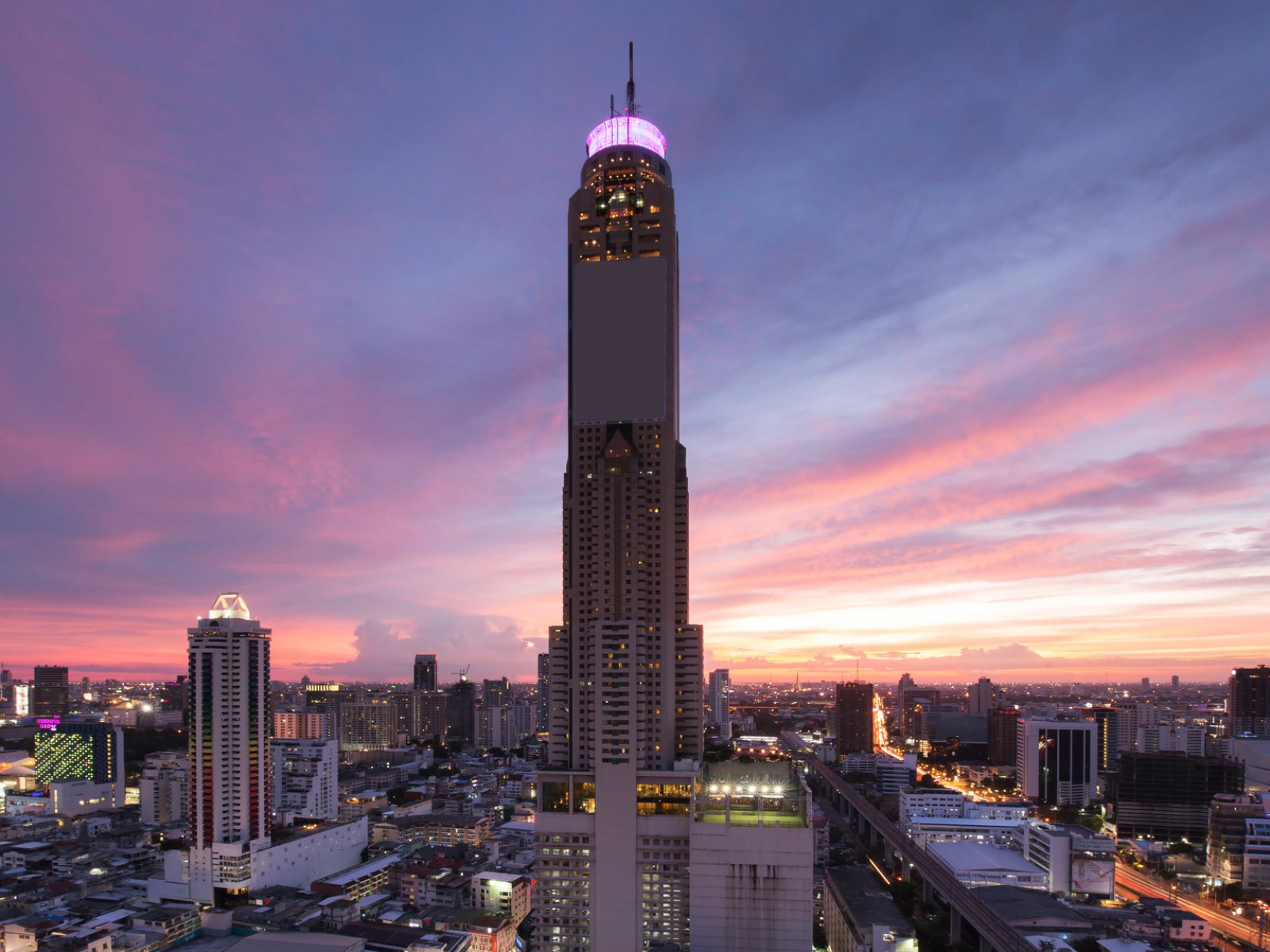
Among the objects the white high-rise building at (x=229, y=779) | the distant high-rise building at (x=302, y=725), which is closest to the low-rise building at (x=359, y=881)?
the white high-rise building at (x=229, y=779)

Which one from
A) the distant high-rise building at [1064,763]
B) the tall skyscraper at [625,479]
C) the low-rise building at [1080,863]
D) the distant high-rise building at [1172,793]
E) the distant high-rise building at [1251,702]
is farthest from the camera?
the distant high-rise building at [1251,702]

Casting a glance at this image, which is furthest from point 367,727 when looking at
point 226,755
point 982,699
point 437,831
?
point 982,699

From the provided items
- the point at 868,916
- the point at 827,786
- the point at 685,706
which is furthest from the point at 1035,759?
the point at 685,706

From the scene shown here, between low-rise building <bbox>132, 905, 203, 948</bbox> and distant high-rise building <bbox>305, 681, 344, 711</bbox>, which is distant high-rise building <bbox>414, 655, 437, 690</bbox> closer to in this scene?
distant high-rise building <bbox>305, 681, 344, 711</bbox>

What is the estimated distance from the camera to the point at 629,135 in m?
33.3

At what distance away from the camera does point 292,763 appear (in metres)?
55.6

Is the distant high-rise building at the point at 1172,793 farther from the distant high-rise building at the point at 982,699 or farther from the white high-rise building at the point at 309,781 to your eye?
the distant high-rise building at the point at 982,699

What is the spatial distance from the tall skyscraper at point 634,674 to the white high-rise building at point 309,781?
32.6 m

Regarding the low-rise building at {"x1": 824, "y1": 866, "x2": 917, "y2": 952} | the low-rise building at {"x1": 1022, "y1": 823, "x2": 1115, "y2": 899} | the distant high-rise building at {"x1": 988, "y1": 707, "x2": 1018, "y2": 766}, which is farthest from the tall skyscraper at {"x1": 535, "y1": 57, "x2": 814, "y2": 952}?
the distant high-rise building at {"x1": 988, "y1": 707, "x2": 1018, "y2": 766}

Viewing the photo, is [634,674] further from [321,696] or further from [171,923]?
[321,696]

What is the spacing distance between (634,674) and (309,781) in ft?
125

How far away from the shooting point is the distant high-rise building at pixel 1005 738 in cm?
8125

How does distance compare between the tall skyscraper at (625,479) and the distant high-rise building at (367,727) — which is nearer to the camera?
the tall skyscraper at (625,479)

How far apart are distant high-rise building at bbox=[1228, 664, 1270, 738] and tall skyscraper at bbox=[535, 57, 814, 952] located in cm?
7878
